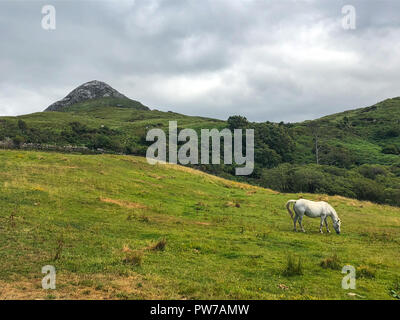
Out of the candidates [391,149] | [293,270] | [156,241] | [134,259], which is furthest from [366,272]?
[391,149]

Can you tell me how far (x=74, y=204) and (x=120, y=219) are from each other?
169 inches

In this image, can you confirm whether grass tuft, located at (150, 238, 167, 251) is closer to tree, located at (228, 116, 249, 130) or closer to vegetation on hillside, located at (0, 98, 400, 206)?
vegetation on hillside, located at (0, 98, 400, 206)

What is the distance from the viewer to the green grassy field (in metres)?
9.66

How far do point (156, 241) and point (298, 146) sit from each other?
11209 centimetres

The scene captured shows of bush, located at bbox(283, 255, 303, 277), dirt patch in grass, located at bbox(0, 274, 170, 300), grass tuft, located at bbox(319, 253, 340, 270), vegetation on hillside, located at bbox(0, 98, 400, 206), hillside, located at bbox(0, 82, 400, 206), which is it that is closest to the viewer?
dirt patch in grass, located at bbox(0, 274, 170, 300)

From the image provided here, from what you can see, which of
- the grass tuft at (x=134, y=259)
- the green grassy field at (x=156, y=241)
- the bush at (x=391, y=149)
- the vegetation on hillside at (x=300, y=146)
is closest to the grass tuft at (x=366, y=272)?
the green grassy field at (x=156, y=241)

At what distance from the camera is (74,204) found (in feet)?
73.8

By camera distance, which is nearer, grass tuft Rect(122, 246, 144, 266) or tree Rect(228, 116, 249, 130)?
grass tuft Rect(122, 246, 144, 266)

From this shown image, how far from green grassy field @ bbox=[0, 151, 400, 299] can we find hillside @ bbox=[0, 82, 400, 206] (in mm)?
29330

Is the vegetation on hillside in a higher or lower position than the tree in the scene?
lower

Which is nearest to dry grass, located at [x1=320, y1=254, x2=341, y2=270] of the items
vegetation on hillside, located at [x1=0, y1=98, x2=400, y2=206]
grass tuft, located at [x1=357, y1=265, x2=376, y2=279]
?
grass tuft, located at [x1=357, y1=265, x2=376, y2=279]

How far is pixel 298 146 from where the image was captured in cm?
11975

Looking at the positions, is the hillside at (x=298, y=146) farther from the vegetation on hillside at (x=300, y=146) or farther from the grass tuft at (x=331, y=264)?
the grass tuft at (x=331, y=264)

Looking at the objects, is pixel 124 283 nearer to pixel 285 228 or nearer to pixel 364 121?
pixel 285 228
